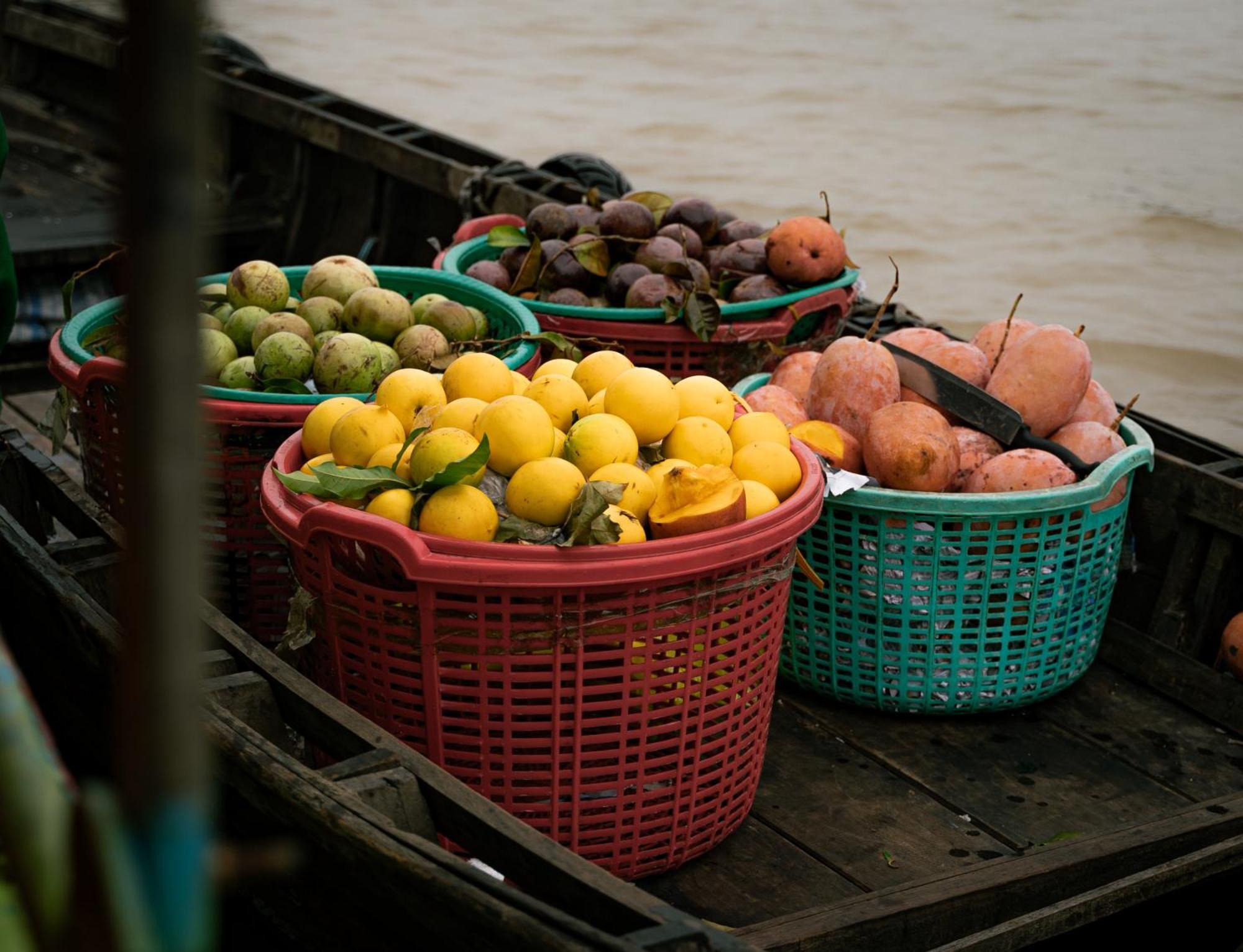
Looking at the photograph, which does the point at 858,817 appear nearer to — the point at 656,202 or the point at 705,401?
the point at 705,401

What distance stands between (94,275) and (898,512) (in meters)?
3.68

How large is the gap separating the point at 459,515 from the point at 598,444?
0.24 meters

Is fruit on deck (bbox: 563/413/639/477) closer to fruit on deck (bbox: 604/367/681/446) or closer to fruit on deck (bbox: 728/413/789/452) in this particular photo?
fruit on deck (bbox: 604/367/681/446)

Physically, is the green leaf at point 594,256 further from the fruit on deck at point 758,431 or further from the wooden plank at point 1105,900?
the wooden plank at point 1105,900

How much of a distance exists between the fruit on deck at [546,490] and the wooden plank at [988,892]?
553 mm

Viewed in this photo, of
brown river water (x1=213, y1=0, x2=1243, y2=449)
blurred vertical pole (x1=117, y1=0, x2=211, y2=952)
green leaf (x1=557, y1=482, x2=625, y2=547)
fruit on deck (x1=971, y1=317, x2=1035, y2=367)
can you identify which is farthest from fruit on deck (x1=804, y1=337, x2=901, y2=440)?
brown river water (x1=213, y1=0, x2=1243, y2=449)

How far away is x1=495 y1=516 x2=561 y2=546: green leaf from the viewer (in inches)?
64.2

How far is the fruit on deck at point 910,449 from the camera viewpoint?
215cm

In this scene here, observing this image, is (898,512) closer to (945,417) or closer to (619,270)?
(945,417)

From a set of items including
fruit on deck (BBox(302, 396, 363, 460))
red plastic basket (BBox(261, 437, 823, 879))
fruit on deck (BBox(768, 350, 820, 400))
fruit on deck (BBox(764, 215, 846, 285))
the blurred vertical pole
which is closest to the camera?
the blurred vertical pole

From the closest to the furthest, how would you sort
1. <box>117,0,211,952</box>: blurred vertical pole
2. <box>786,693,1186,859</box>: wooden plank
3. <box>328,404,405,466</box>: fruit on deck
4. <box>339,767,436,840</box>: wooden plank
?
<box>117,0,211,952</box>: blurred vertical pole
<box>339,767,436,840</box>: wooden plank
<box>328,404,405,466</box>: fruit on deck
<box>786,693,1186,859</box>: wooden plank

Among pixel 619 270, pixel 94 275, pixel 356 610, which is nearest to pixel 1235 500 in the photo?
pixel 619 270

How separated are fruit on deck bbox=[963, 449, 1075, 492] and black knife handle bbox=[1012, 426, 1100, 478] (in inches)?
1.2

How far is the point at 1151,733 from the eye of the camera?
7.40 ft
